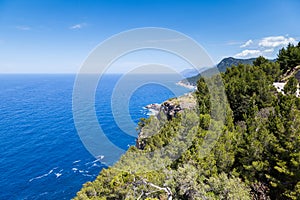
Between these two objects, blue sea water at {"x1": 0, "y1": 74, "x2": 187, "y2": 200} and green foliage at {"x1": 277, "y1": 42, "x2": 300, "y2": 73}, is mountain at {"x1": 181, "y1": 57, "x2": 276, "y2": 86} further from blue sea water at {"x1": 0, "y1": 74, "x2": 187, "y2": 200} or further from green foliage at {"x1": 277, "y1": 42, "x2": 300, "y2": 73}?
green foliage at {"x1": 277, "y1": 42, "x2": 300, "y2": 73}

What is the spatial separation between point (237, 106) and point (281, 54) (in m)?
25.8

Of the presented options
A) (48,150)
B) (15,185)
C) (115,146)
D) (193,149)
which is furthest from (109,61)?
(48,150)

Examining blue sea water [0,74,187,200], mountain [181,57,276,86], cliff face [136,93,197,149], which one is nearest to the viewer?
mountain [181,57,276,86]

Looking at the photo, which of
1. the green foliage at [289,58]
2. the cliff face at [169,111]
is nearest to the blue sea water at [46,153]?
the cliff face at [169,111]

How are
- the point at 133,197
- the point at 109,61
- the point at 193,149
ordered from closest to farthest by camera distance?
the point at 109,61 → the point at 133,197 → the point at 193,149

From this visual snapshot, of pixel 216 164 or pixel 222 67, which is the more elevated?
pixel 222 67

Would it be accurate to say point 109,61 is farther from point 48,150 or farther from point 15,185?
point 48,150

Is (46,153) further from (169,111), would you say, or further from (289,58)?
(289,58)

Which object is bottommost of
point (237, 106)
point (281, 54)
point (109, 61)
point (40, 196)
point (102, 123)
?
point (40, 196)

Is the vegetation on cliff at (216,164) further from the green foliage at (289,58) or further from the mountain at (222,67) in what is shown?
the green foliage at (289,58)

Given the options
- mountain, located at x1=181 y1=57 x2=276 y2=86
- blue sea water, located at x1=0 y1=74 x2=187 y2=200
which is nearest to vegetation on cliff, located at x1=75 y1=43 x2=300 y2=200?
blue sea water, located at x1=0 y1=74 x2=187 y2=200

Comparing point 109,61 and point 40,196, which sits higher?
point 109,61

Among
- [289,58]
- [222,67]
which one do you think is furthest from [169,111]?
[222,67]

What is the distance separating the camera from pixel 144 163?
20.8 m
